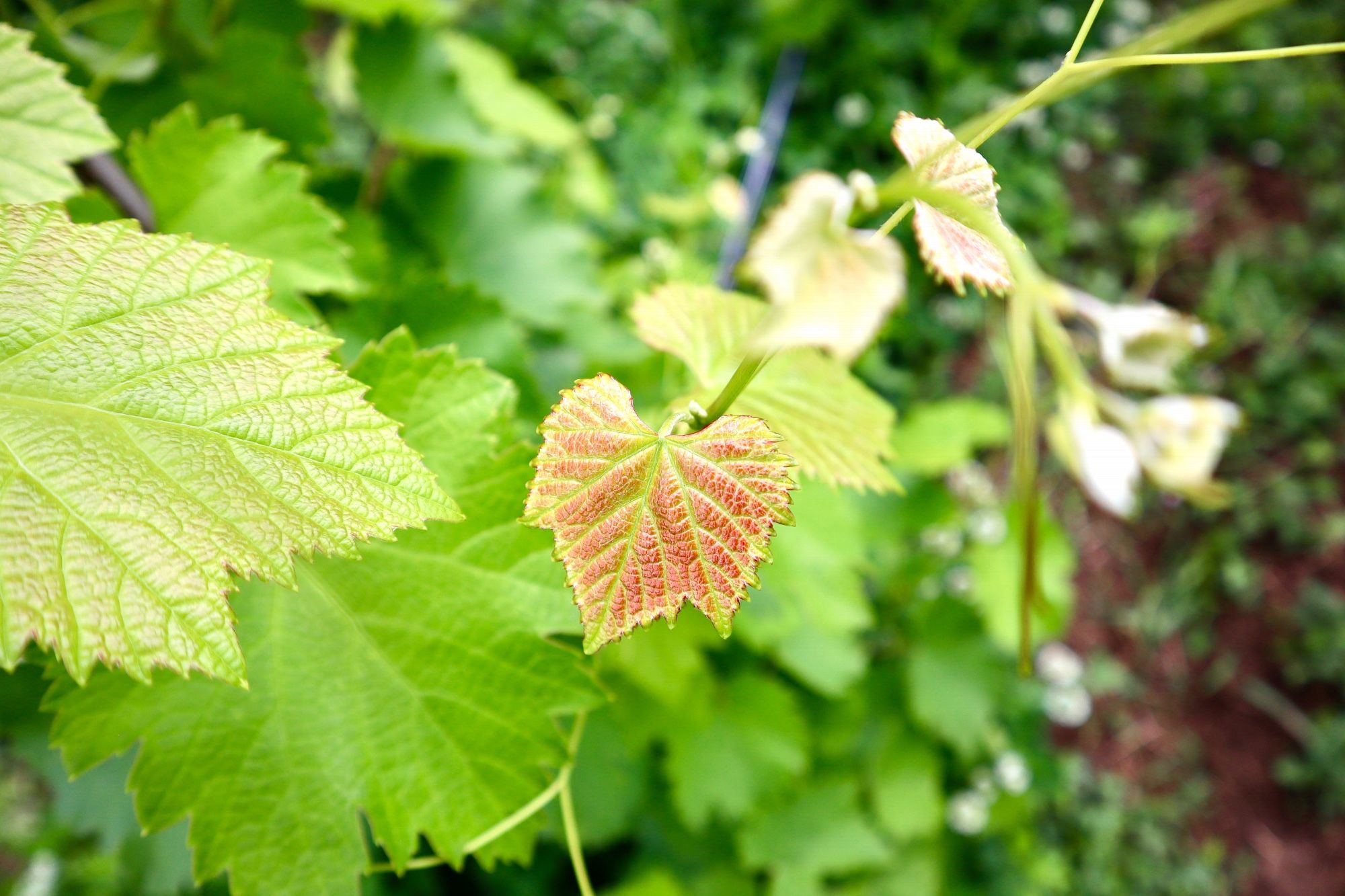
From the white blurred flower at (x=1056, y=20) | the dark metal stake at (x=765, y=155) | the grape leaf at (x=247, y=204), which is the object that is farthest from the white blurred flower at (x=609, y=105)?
the grape leaf at (x=247, y=204)

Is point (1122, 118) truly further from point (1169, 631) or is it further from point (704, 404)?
point (704, 404)

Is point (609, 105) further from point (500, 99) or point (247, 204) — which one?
point (247, 204)

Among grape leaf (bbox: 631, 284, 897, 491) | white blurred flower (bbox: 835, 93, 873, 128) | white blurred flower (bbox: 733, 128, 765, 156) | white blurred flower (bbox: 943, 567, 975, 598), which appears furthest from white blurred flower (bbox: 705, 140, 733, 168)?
grape leaf (bbox: 631, 284, 897, 491)

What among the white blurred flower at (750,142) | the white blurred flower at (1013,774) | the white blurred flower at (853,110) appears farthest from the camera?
the white blurred flower at (853,110)

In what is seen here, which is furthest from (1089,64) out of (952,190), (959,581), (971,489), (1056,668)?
(1056,668)

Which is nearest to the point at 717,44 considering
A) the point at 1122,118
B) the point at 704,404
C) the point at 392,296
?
the point at 1122,118

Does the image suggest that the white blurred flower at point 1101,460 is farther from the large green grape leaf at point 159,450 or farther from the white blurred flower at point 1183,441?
the large green grape leaf at point 159,450
